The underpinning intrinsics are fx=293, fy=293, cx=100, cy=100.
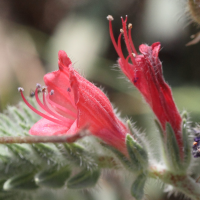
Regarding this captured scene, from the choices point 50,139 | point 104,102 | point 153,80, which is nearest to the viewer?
point 50,139

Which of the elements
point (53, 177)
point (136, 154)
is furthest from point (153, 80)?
point (53, 177)

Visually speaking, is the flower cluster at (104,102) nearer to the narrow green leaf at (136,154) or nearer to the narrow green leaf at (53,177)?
the narrow green leaf at (136,154)

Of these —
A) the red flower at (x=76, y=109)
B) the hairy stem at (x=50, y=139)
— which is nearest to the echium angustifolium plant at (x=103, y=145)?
the red flower at (x=76, y=109)

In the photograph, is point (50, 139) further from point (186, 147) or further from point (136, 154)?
point (186, 147)

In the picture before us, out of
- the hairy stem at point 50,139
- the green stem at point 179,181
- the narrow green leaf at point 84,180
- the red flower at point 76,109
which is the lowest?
the green stem at point 179,181

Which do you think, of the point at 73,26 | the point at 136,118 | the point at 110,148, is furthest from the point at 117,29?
the point at 110,148
